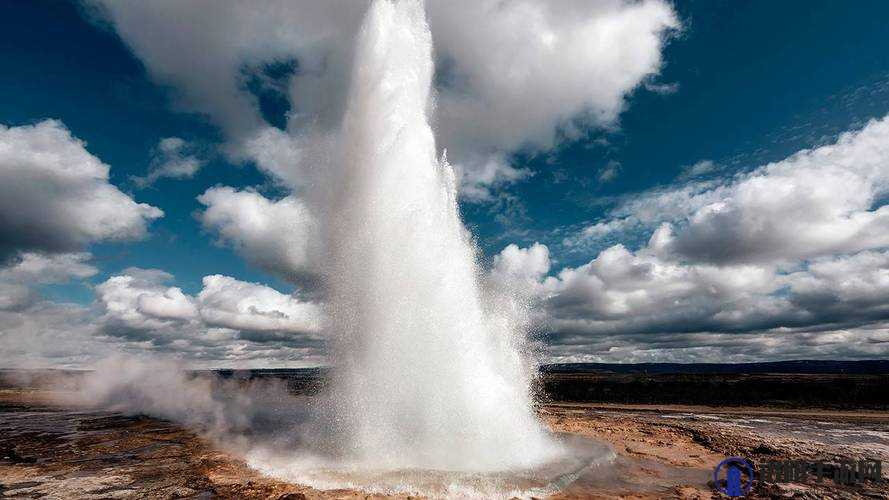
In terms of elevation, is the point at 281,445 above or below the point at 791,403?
above

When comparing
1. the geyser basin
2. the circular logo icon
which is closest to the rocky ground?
the circular logo icon

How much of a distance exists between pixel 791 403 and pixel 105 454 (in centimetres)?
4881

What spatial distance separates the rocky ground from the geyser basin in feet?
1.31

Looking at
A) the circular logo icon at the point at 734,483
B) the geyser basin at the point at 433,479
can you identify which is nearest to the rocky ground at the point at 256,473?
the circular logo icon at the point at 734,483

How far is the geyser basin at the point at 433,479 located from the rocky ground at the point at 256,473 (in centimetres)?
40

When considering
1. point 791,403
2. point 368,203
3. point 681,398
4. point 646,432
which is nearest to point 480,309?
point 368,203

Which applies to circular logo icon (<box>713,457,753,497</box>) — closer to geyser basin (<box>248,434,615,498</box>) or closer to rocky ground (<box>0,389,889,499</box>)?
rocky ground (<box>0,389,889,499</box>)

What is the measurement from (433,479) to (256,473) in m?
5.29

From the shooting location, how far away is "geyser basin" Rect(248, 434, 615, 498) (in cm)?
1016

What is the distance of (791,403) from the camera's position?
38.8 m

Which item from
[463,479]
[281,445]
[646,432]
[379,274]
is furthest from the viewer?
[646,432]

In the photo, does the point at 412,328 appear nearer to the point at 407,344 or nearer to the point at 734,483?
the point at 407,344

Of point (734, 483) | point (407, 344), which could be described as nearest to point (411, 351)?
point (407, 344)

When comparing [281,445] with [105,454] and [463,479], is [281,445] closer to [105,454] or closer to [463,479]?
[105,454]
